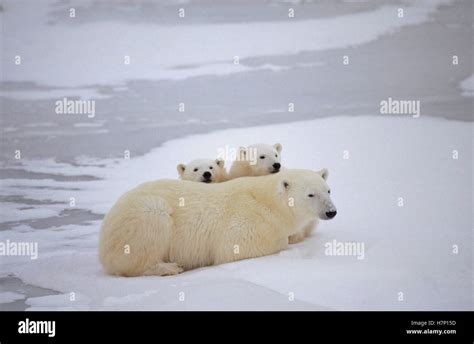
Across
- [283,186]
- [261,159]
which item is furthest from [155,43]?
[283,186]

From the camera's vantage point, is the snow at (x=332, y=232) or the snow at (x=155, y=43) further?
the snow at (x=155, y=43)

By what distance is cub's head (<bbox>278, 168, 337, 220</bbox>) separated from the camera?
5.75 meters

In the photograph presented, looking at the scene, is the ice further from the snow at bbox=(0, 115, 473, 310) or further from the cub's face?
the cub's face

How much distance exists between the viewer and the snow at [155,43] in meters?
11.6

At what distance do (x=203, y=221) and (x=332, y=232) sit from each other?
5.25ft

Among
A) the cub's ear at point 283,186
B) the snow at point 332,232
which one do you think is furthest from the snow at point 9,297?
the cub's ear at point 283,186

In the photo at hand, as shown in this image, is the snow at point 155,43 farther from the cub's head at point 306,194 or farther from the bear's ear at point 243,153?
the cub's head at point 306,194

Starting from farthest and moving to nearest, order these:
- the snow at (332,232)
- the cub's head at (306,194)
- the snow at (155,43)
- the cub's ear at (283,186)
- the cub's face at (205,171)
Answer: the snow at (155,43)
the cub's face at (205,171)
the cub's ear at (283,186)
the cub's head at (306,194)
the snow at (332,232)

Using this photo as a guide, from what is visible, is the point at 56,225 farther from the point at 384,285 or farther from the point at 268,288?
the point at 384,285

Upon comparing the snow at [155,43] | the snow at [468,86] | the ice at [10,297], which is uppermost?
the snow at [155,43]

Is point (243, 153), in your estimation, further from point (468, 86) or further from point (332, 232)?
point (468, 86)

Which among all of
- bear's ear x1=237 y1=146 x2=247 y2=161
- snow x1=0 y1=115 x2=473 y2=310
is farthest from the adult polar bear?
bear's ear x1=237 y1=146 x2=247 y2=161

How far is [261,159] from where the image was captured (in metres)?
6.92

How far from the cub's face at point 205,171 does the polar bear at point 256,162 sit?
0.19 m
